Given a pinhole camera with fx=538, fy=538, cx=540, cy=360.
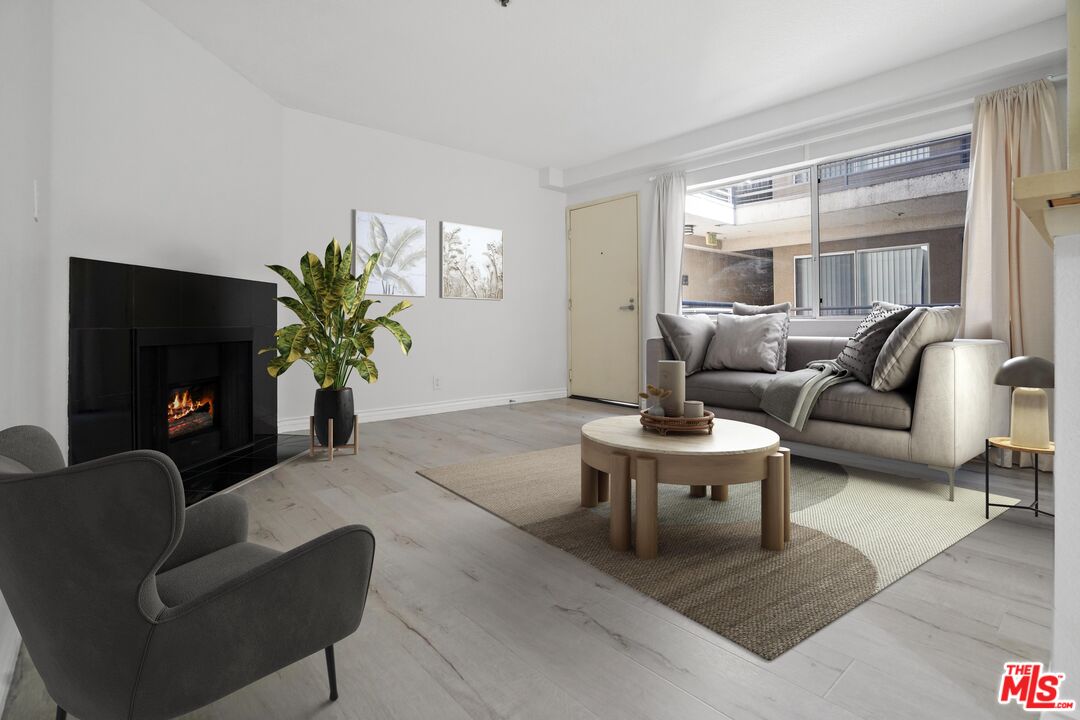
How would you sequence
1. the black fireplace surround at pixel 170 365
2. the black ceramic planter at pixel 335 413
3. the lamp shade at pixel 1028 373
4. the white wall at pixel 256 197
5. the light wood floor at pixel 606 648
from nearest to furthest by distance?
the light wood floor at pixel 606 648 < the lamp shade at pixel 1028 373 < the black fireplace surround at pixel 170 365 < the white wall at pixel 256 197 < the black ceramic planter at pixel 335 413

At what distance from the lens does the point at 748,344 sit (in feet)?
12.4

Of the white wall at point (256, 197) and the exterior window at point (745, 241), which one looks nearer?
the white wall at point (256, 197)

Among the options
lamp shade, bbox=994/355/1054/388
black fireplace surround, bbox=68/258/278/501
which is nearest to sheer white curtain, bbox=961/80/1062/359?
lamp shade, bbox=994/355/1054/388

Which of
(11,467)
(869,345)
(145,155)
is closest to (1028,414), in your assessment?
(869,345)

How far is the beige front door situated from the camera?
5688mm

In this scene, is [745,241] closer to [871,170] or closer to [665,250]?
[665,250]

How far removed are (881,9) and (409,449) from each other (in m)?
3.84

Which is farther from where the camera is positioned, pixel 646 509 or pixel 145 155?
pixel 145 155

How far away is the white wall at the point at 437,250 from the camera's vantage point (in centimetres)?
439

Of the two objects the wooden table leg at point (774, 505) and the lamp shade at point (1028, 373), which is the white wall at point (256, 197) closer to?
the wooden table leg at point (774, 505)

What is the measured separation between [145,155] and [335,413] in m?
1.74

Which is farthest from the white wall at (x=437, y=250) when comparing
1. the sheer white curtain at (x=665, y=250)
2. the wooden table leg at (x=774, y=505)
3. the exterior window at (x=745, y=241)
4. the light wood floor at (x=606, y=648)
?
the wooden table leg at (x=774, y=505)

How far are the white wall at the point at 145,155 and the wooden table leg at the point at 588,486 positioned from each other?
2178 millimetres

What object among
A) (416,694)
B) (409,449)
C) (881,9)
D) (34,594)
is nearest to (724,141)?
(881,9)
